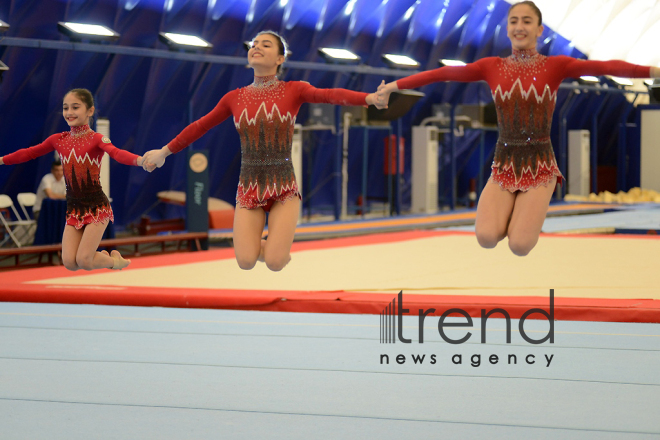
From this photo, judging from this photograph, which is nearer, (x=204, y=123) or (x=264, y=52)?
(x=264, y=52)

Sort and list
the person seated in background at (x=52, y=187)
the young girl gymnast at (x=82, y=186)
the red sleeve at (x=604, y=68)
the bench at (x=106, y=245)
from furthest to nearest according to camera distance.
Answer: the bench at (x=106, y=245), the person seated in background at (x=52, y=187), the young girl gymnast at (x=82, y=186), the red sleeve at (x=604, y=68)

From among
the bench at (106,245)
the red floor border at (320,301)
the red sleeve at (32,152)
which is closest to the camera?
the red sleeve at (32,152)

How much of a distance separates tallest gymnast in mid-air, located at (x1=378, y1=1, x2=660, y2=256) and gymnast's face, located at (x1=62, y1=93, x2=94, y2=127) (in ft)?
4.52

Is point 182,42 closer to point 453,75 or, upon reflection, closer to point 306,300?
point 306,300

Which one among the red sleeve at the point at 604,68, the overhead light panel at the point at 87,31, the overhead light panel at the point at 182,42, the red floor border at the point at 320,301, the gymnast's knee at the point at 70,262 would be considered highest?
the overhead light panel at the point at 182,42

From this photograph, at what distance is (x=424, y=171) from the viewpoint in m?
18.0

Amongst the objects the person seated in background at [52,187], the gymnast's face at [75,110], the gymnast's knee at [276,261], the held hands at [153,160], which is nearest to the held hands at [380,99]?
the gymnast's knee at [276,261]

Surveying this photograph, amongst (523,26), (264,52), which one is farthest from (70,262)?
(523,26)

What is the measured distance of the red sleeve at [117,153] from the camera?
11.9 feet

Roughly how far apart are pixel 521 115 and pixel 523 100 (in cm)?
7

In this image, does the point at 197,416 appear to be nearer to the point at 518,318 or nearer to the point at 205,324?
the point at 205,324

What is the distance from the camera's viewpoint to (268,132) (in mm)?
→ 3762

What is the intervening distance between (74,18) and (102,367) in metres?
9.19

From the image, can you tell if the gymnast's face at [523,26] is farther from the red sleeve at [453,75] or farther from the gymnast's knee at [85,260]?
the gymnast's knee at [85,260]
